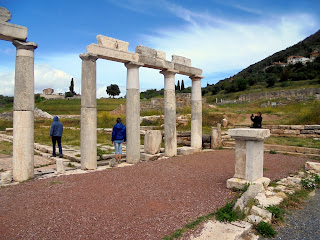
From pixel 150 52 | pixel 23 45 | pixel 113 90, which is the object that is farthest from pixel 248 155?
pixel 113 90

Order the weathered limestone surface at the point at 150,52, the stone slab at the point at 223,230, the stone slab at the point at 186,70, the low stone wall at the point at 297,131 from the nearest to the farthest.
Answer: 1. the stone slab at the point at 223,230
2. the weathered limestone surface at the point at 150,52
3. the stone slab at the point at 186,70
4. the low stone wall at the point at 297,131

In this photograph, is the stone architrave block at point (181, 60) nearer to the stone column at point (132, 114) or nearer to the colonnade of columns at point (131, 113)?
the colonnade of columns at point (131, 113)

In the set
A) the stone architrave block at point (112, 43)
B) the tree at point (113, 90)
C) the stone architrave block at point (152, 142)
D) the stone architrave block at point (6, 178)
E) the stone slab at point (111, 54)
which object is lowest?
the stone architrave block at point (6, 178)

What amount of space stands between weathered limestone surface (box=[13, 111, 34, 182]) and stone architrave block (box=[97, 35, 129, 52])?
11.0 feet

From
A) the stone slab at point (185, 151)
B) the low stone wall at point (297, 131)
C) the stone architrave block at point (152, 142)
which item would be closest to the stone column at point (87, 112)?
the stone architrave block at point (152, 142)

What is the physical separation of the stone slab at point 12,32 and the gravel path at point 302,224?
7570mm

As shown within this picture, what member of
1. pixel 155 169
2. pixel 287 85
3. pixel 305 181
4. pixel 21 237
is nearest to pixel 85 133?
pixel 155 169

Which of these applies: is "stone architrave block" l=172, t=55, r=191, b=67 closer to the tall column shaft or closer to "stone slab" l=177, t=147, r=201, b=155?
the tall column shaft

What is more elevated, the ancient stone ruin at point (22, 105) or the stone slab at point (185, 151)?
the ancient stone ruin at point (22, 105)

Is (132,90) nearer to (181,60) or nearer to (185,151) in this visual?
(181,60)

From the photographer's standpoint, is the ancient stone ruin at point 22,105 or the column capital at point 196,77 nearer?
the ancient stone ruin at point 22,105

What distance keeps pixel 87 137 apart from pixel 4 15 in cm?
410

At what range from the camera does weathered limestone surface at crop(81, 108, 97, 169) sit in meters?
7.96

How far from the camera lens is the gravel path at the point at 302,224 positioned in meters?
3.76
